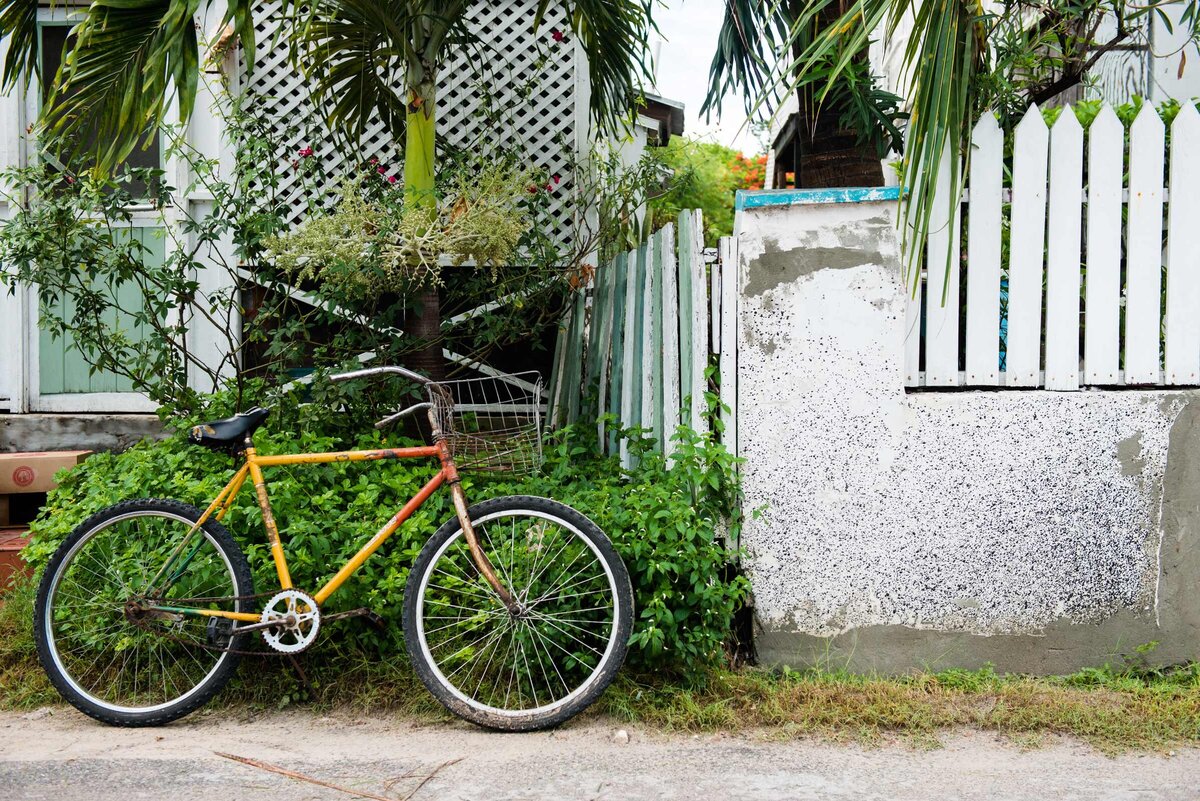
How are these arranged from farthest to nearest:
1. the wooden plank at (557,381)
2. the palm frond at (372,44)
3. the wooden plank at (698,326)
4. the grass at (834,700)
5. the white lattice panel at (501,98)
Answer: the white lattice panel at (501,98) < the wooden plank at (557,381) < the palm frond at (372,44) < the wooden plank at (698,326) < the grass at (834,700)

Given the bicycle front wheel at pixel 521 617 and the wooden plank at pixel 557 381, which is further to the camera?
the wooden plank at pixel 557 381

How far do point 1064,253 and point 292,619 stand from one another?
3011 millimetres

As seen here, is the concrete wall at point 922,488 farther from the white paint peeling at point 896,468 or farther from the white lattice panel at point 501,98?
the white lattice panel at point 501,98

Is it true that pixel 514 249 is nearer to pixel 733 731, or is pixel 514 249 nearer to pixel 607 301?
pixel 607 301

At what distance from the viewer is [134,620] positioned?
11.8ft

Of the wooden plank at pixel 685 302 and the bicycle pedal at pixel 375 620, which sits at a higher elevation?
the wooden plank at pixel 685 302

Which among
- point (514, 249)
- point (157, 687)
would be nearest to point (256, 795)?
point (157, 687)

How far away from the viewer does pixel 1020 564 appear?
3861 millimetres

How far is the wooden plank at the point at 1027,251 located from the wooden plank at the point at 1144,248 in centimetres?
32

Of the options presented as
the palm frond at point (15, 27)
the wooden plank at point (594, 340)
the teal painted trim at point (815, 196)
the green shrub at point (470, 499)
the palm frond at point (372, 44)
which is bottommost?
the green shrub at point (470, 499)

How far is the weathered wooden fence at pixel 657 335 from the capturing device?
3920mm

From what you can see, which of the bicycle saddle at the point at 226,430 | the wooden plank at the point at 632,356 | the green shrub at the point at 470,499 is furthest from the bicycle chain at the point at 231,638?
the wooden plank at the point at 632,356

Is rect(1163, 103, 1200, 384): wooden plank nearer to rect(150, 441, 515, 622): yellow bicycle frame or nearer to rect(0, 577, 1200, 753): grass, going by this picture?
rect(0, 577, 1200, 753): grass

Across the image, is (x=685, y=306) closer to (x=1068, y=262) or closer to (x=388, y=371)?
(x=388, y=371)
